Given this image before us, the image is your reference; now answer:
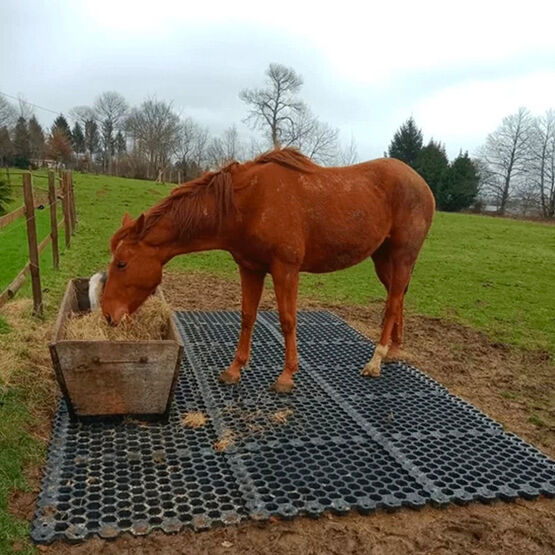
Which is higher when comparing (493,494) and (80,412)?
(80,412)

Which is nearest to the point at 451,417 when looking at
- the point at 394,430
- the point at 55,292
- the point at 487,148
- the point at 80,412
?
the point at 394,430

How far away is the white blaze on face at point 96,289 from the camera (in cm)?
445

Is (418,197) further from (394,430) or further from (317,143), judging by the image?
(317,143)

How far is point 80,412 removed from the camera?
338cm

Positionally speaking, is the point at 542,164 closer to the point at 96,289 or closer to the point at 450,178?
the point at 450,178

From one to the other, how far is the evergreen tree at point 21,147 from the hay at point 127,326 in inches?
1955

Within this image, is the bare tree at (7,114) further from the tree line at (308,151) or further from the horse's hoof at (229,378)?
the horse's hoof at (229,378)

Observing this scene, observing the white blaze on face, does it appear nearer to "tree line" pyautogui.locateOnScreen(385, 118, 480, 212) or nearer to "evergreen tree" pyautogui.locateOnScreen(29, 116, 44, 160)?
"tree line" pyautogui.locateOnScreen(385, 118, 480, 212)

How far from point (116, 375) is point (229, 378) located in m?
1.08

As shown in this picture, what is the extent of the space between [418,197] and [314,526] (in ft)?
10.4

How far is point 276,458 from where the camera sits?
3086 millimetres

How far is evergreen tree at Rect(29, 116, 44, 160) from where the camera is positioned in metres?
50.2

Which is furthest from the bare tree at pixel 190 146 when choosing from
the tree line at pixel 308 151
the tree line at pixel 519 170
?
the tree line at pixel 519 170

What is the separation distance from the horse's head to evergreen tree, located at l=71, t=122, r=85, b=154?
6464cm
